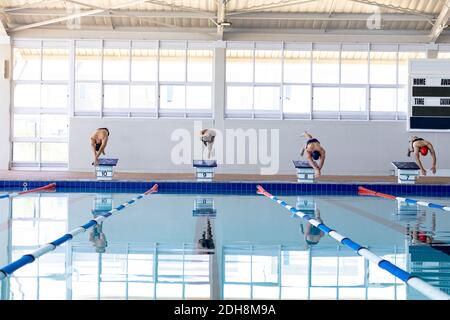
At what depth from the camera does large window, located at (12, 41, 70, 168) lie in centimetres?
1502

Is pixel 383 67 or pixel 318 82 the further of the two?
pixel 383 67

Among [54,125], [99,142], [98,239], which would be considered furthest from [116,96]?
[98,239]

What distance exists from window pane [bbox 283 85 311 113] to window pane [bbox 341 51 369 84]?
1024 mm

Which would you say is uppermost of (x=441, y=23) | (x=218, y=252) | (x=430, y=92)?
(x=441, y=23)

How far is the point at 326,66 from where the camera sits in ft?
49.8

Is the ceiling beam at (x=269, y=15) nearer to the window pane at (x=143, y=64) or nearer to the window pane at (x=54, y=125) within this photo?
the window pane at (x=143, y=64)

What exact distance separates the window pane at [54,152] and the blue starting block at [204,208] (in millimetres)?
7196

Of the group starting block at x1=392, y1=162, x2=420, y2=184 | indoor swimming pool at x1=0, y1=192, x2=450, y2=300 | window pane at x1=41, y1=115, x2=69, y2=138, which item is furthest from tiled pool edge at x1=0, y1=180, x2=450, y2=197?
window pane at x1=41, y1=115, x2=69, y2=138

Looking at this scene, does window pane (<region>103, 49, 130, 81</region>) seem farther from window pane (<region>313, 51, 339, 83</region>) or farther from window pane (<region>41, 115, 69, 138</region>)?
window pane (<region>313, 51, 339, 83</region>)

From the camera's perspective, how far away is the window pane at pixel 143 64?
15016 mm

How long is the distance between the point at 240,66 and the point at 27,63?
18.1ft

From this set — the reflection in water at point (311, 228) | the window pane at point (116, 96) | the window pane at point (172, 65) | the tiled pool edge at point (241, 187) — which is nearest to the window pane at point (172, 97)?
the window pane at point (172, 65)

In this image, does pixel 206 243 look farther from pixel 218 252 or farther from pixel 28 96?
pixel 28 96

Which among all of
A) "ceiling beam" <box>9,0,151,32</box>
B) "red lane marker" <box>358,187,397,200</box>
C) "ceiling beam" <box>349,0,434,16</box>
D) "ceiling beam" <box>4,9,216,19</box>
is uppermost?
"ceiling beam" <box>349,0,434,16</box>
